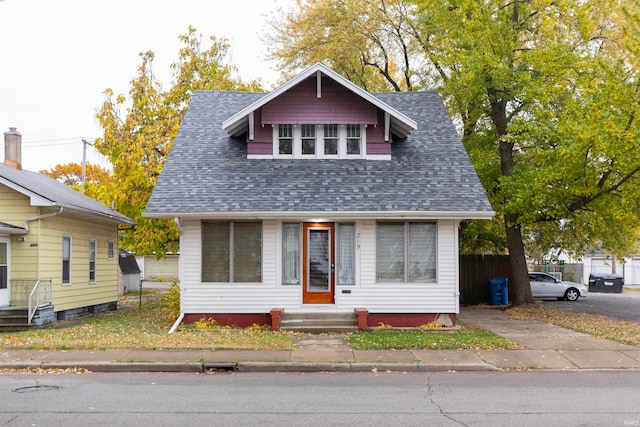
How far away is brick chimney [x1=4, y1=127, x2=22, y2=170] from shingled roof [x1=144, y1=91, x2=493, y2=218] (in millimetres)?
5604

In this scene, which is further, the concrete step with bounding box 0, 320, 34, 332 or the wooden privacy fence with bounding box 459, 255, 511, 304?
the wooden privacy fence with bounding box 459, 255, 511, 304

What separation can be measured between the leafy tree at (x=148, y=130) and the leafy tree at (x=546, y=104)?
31.3ft

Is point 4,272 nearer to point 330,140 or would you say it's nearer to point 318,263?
point 318,263

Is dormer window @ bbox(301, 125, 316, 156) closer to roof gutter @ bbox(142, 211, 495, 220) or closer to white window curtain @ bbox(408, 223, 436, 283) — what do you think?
roof gutter @ bbox(142, 211, 495, 220)

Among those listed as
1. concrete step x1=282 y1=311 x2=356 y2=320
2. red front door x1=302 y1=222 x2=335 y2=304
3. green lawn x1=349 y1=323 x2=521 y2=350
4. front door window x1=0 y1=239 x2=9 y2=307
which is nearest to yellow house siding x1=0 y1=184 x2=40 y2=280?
front door window x1=0 y1=239 x2=9 y2=307

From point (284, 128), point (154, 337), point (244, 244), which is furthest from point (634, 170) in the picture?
point (154, 337)

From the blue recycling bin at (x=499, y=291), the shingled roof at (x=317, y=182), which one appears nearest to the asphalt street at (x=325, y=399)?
the shingled roof at (x=317, y=182)

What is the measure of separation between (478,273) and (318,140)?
1176 centimetres

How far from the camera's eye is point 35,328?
1628 centimetres

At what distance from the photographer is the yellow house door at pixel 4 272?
16.7m

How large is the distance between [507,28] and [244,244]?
1217cm

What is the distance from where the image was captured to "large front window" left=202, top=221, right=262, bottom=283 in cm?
1628

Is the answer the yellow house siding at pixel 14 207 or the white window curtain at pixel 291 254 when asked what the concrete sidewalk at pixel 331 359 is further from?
the yellow house siding at pixel 14 207

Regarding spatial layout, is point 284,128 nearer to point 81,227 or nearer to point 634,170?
point 81,227
